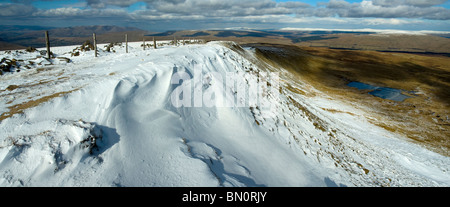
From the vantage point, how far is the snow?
21.3 feet

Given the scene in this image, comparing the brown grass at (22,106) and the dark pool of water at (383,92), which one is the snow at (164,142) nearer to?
the brown grass at (22,106)

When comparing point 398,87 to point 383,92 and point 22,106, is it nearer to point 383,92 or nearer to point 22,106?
point 383,92

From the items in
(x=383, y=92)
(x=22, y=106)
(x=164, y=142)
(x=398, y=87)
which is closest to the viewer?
(x=164, y=142)

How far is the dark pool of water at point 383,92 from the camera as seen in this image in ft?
129

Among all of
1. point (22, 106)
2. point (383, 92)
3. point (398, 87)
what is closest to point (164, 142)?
point (22, 106)

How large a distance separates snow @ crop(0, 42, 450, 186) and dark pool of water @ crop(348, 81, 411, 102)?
26878 mm

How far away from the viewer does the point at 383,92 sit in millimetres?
42281

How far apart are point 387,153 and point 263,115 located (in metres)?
12.6

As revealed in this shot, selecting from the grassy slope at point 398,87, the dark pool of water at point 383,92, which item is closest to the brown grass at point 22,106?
the grassy slope at point 398,87

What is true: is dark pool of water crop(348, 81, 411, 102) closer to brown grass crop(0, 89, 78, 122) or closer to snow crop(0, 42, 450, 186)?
snow crop(0, 42, 450, 186)

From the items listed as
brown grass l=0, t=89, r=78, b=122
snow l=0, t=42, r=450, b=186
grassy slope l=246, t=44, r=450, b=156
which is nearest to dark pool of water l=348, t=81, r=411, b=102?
grassy slope l=246, t=44, r=450, b=156

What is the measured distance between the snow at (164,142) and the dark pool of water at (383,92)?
26.9 metres

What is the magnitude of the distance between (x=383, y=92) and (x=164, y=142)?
49.5 metres

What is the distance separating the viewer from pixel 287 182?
902cm
